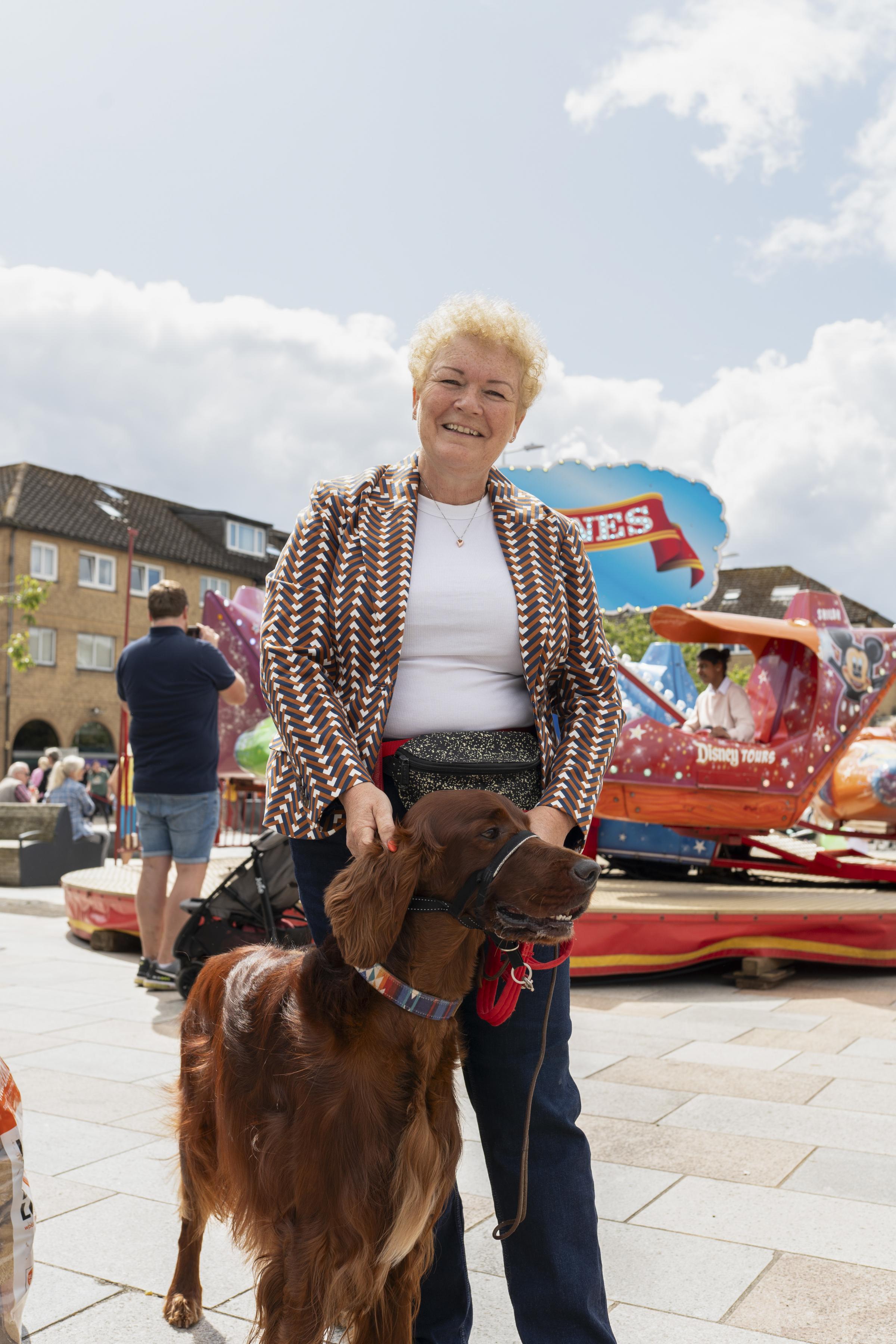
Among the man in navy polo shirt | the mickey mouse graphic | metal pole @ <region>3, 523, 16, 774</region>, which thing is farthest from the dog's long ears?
metal pole @ <region>3, 523, 16, 774</region>

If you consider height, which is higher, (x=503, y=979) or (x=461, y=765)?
(x=461, y=765)

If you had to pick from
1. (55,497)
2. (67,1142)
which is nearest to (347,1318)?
(67,1142)

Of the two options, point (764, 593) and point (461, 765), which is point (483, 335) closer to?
point (461, 765)

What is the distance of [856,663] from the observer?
833 centimetres

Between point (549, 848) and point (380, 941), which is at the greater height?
point (549, 848)

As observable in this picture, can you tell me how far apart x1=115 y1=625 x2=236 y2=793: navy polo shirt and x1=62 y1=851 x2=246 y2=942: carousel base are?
4.45ft

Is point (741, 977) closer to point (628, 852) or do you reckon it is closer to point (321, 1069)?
point (628, 852)

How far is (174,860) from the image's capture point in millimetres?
6219

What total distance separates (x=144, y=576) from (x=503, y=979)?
4132 cm

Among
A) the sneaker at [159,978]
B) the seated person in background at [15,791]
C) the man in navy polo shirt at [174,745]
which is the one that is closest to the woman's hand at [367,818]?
the man in navy polo shirt at [174,745]

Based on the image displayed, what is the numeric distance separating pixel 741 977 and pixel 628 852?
10.8 ft

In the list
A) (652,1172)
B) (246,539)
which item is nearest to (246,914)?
(652,1172)

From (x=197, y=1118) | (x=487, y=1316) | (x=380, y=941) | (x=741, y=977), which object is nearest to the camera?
(x=380, y=941)

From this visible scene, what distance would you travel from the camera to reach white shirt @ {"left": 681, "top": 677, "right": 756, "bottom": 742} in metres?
8.66
